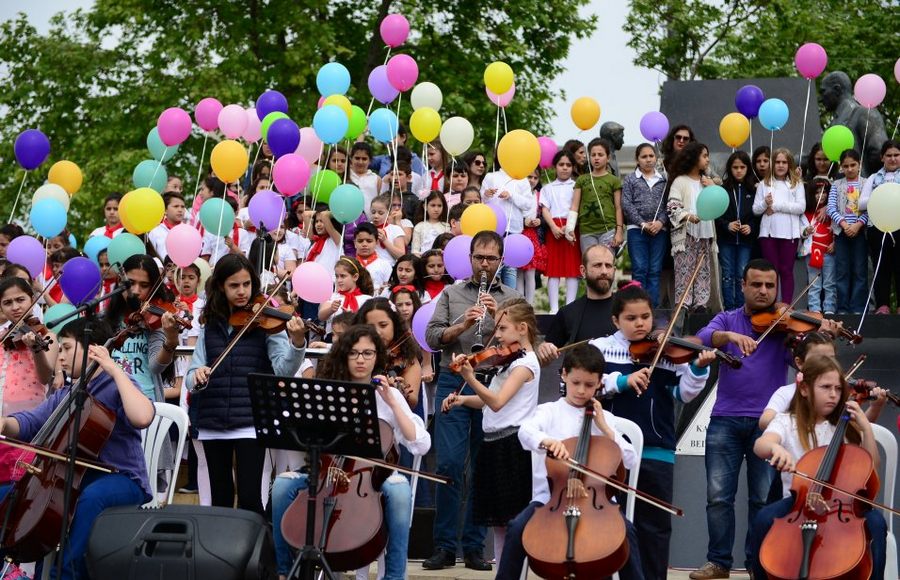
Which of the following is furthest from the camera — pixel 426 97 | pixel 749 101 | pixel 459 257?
pixel 426 97

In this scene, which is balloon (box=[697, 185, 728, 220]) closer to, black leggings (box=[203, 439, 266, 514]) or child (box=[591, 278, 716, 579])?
child (box=[591, 278, 716, 579])

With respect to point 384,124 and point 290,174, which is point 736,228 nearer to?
point 384,124

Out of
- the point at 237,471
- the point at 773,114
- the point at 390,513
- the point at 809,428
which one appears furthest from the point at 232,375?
the point at 773,114

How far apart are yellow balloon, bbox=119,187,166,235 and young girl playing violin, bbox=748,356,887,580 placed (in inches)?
223

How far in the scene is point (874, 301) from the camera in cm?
1155

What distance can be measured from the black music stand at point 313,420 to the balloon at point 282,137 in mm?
5396

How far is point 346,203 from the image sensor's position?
11070 mm

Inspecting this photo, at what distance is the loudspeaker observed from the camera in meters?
6.20

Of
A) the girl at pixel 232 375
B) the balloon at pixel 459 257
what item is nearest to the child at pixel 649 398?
the girl at pixel 232 375

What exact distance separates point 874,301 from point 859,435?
16.7 ft

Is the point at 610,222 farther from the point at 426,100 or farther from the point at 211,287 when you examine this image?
the point at 211,287

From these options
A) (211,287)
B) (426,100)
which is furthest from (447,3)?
(211,287)

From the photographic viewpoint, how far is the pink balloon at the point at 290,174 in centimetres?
1088

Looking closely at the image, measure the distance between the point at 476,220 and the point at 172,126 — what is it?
3.61 metres
